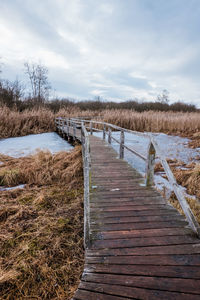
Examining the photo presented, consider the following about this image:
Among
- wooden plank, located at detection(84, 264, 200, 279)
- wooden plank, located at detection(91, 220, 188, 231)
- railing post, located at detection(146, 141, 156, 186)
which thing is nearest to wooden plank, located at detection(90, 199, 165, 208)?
wooden plank, located at detection(91, 220, 188, 231)

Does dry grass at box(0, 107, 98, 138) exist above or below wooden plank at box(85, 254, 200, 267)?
above

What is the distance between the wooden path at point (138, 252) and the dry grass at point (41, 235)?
0.62 metres

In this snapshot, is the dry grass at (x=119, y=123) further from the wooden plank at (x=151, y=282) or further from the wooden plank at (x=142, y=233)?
the wooden plank at (x=151, y=282)

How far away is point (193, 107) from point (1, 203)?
33.7 metres

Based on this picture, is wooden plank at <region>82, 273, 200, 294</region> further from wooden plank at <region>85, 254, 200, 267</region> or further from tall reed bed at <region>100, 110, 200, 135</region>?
tall reed bed at <region>100, 110, 200, 135</region>

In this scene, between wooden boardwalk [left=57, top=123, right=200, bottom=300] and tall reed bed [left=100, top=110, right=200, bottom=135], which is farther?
tall reed bed [left=100, top=110, right=200, bottom=135]

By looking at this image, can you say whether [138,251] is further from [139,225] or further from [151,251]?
[139,225]

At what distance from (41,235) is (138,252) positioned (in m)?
1.94

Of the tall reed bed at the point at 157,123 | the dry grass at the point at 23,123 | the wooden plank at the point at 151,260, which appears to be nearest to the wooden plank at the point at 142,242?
the wooden plank at the point at 151,260

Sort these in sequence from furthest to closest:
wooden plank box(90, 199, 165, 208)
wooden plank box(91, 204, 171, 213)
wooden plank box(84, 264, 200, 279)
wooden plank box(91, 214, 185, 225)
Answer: wooden plank box(90, 199, 165, 208) → wooden plank box(91, 204, 171, 213) → wooden plank box(91, 214, 185, 225) → wooden plank box(84, 264, 200, 279)

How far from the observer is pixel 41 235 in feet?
10.5

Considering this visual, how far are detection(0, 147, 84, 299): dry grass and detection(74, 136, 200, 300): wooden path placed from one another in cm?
62

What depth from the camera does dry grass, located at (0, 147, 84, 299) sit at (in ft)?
7.40

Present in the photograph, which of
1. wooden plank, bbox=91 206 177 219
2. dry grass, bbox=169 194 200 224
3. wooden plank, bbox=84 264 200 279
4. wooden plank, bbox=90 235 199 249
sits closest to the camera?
wooden plank, bbox=84 264 200 279
